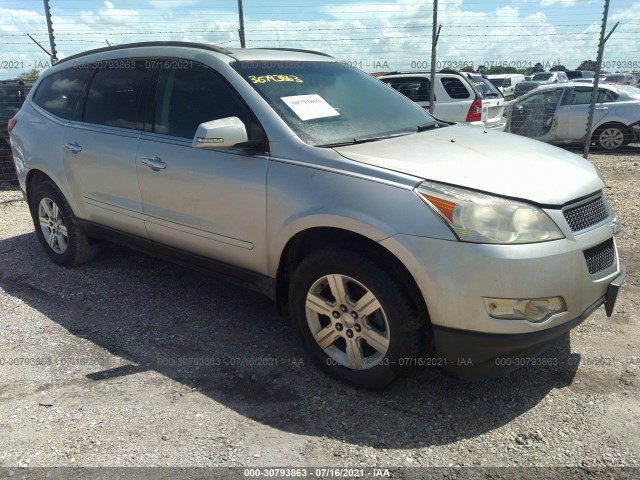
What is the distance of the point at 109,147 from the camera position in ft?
13.2

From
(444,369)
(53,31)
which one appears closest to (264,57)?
(444,369)

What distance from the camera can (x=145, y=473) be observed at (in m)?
2.41

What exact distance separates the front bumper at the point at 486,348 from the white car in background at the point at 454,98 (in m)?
8.00

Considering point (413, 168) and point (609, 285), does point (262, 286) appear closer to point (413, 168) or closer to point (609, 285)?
point (413, 168)

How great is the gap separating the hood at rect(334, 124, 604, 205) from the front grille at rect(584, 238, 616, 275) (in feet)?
0.95

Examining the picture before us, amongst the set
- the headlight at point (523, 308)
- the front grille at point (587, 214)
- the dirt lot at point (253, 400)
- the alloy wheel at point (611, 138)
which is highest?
the front grille at point (587, 214)

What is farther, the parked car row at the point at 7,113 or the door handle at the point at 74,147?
the parked car row at the point at 7,113

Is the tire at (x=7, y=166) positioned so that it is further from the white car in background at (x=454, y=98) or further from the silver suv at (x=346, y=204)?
the white car in background at (x=454, y=98)

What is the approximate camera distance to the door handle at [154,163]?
142 inches

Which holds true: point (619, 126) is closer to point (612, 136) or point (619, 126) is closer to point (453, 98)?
point (612, 136)

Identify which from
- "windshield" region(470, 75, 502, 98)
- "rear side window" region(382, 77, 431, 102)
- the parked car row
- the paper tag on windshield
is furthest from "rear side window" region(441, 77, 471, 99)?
the paper tag on windshield

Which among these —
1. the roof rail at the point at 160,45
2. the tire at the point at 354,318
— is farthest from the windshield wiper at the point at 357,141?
the roof rail at the point at 160,45

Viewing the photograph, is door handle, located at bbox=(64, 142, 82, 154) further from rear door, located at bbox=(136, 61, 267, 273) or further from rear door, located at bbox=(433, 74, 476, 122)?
rear door, located at bbox=(433, 74, 476, 122)

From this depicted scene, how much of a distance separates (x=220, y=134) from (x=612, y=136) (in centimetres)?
1083
